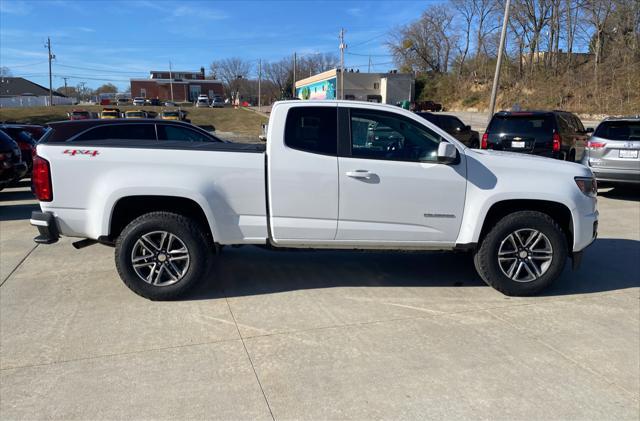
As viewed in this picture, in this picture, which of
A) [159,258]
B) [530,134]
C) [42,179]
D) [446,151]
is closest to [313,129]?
[446,151]

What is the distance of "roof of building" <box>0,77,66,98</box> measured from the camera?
104188mm

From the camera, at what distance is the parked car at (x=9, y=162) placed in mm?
9484

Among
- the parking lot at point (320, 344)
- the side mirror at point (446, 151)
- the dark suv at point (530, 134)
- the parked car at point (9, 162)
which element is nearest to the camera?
the parking lot at point (320, 344)

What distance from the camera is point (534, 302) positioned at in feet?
15.3

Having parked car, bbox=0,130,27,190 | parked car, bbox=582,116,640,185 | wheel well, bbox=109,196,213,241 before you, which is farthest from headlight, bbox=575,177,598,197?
parked car, bbox=0,130,27,190

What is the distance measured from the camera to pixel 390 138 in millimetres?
4711

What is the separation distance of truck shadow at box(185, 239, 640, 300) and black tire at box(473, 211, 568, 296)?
1.10 ft

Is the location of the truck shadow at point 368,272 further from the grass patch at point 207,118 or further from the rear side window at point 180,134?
the grass patch at point 207,118

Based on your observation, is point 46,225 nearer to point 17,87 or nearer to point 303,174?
point 303,174

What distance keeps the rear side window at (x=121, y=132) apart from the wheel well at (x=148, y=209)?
5.00 metres

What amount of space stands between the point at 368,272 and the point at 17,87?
125 m

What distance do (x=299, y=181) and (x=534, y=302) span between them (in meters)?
2.58

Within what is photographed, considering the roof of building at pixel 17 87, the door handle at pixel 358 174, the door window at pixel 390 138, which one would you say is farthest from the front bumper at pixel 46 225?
the roof of building at pixel 17 87

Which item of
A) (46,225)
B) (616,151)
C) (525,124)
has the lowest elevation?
(46,225)
